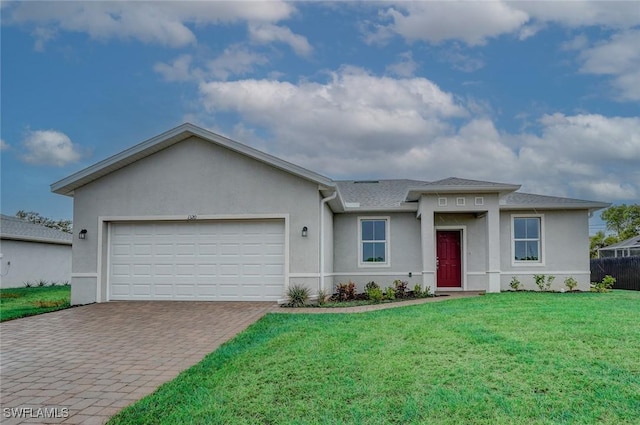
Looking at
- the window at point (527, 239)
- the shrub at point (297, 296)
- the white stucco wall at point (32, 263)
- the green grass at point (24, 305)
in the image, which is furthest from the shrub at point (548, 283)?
the white stucco wall at point (32, 263)

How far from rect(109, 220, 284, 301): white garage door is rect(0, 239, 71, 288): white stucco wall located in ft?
38.4

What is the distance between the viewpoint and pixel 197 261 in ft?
45.4

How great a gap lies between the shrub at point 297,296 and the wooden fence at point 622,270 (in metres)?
16.0

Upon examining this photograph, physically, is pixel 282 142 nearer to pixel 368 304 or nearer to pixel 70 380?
pixel 368 304

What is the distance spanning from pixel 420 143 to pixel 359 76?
16.7ft

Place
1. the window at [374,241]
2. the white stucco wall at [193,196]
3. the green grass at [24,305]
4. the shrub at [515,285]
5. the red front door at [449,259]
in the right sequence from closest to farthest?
the green grass at [24,305] → the white stucco wall at [193,196] → the shrub at [515,285] → the window at [374,241] → the red front door at [449,259]

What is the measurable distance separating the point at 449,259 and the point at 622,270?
10327 mm

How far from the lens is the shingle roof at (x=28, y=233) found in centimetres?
2206

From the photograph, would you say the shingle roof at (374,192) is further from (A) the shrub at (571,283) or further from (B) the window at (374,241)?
(A) the shrub at (571,283)

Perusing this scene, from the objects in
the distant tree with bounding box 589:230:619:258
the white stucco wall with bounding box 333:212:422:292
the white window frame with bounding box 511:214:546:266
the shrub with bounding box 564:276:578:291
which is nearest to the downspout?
the white stucco wall with bounding box 333:212:422:292

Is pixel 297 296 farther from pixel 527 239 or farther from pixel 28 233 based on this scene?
pixel 28 233

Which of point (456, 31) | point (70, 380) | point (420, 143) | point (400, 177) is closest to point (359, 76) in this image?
point (456, 31)

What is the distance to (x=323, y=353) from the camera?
21.9 ft

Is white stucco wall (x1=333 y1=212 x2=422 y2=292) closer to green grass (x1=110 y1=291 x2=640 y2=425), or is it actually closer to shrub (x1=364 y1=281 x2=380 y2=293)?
shrub (x1=364 y1=281 x2=380 y2=293)
